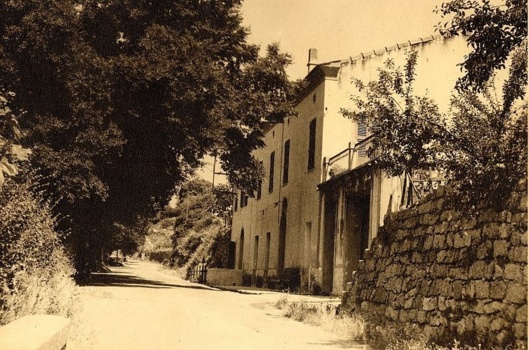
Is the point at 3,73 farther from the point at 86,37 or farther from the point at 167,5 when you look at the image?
the point at 167,5

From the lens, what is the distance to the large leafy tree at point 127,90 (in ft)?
56.2

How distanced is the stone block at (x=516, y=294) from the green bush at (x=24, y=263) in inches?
226

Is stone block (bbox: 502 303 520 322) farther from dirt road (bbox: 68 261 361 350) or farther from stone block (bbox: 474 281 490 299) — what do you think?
dirt road (bbox: 68 261 361 350)

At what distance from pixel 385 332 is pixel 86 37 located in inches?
544

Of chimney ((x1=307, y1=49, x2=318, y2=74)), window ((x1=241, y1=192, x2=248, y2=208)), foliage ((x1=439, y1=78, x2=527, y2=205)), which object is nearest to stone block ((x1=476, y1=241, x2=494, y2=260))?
foliage ((x1=439, y1=78, x2=527, y2=205))

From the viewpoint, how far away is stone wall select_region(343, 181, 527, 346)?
668 centimetres

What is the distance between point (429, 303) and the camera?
333 inches

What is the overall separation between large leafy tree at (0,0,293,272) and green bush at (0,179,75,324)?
5.71 metres

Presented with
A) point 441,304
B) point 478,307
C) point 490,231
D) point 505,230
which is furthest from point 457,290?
point 505,230

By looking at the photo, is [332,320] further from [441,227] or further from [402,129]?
[402,129]

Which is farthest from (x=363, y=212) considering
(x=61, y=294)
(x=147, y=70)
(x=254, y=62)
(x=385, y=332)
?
(x=61, y=294)

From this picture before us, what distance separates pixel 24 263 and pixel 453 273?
6008mm

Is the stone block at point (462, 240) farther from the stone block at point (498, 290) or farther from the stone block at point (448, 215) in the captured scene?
the stone block at point (498, 290)

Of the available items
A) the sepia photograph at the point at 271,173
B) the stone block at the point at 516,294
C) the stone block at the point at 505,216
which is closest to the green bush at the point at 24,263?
the sepia photograph at the point at 271,173
